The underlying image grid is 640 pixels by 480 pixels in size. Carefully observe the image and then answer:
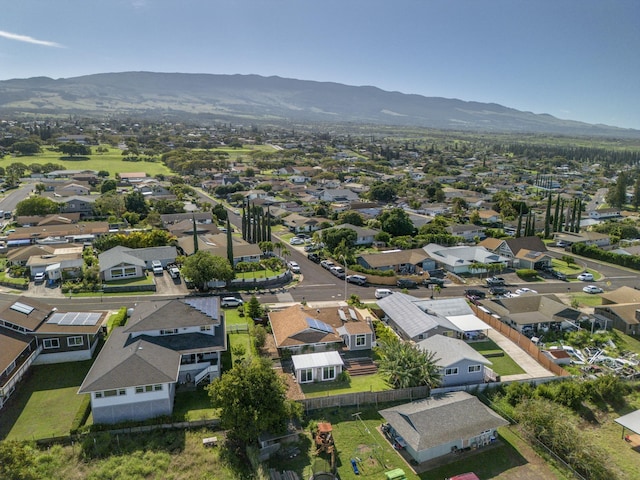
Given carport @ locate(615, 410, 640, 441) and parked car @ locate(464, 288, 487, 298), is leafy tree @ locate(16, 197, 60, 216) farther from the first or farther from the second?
carport @ locate(615, 410, 640, 441)

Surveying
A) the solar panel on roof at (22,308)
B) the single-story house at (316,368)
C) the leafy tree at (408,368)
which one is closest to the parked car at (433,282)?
the leafy tree at (408,368)

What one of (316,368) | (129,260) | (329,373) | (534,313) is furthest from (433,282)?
(129,260)

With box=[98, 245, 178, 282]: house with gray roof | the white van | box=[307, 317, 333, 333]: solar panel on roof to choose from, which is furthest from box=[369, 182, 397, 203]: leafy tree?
box=[307, 317, 333, 333]: solar panel on roof

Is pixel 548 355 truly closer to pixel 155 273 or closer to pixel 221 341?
pixel 221 341

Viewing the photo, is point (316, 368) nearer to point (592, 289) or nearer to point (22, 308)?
point (22, 308)

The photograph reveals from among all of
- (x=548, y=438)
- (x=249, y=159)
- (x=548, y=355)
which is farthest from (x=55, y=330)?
(x=249, y=159)
